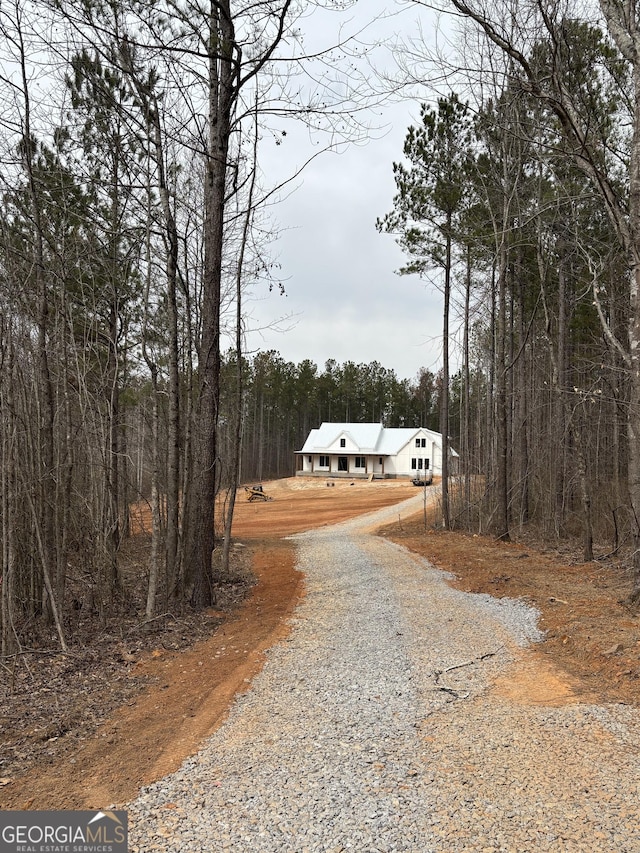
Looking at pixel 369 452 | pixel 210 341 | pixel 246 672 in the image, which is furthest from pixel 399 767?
pixel 369 452

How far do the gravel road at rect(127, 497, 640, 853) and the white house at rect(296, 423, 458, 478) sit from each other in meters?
39.8

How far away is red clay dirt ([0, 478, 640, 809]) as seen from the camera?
3326mm

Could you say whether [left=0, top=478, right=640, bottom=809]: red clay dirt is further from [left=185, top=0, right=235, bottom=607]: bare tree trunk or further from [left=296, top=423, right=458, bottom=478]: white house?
[left=296, top=423, right=458, bottom=478]: white house

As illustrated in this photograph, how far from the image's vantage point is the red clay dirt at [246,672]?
333 centimetres

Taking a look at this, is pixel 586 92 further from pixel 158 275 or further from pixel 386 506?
pixel 386 506

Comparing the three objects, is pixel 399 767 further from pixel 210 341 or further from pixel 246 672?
pixel 210 341

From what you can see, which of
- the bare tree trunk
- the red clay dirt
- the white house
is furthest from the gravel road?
the white house

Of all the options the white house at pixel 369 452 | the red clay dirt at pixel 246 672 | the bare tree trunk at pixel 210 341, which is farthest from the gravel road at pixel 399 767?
the white house at pixel 369 452

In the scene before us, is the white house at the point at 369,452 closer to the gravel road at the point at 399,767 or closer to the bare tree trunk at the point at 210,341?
the bare tree trunk at the point at 210,341

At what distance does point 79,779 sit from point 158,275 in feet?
22.4

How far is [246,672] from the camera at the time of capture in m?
5.16

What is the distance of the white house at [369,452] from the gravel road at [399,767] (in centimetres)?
3980

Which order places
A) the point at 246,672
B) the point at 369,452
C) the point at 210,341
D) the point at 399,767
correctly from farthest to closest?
the point at 369,452 < the point at 210,341 < the point at 246,672 < the point at 399,767

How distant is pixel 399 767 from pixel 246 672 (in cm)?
222
